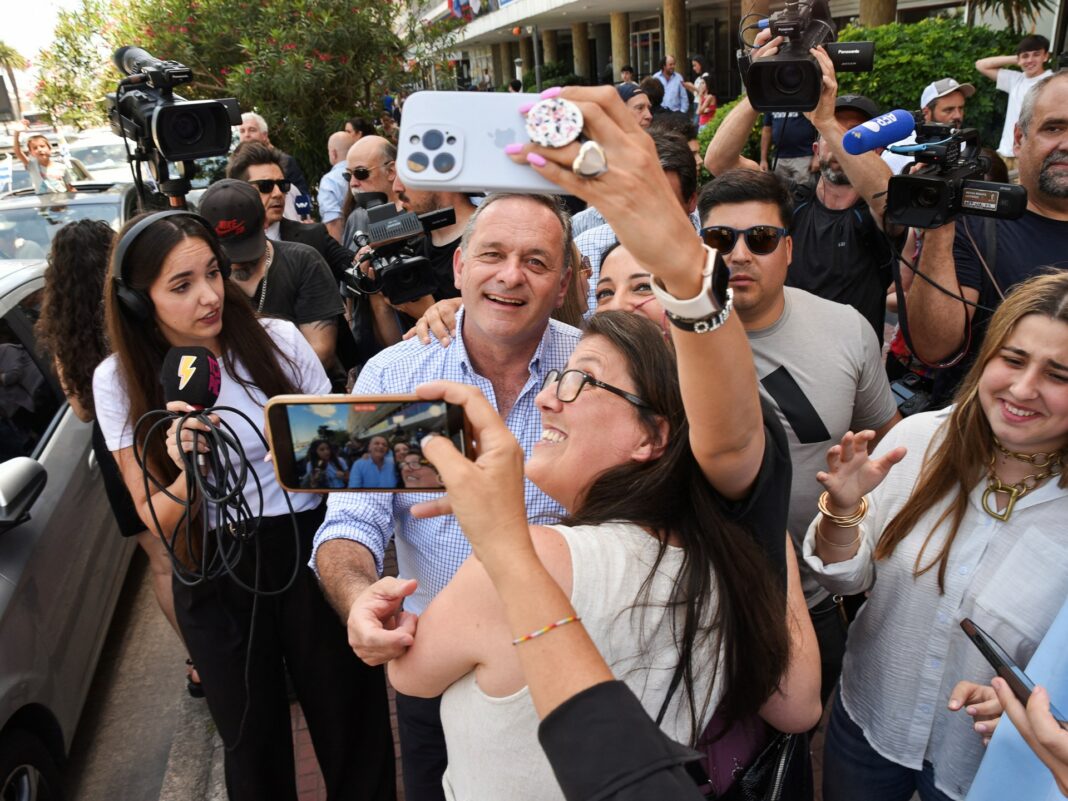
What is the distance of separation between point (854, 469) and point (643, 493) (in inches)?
28.7

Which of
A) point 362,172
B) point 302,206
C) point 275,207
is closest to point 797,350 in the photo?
point 275,207

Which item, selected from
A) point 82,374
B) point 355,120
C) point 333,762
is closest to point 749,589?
point 333,762

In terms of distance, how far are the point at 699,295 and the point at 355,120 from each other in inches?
308

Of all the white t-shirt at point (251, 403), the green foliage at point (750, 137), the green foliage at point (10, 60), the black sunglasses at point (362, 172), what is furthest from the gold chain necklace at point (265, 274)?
the green foliage at point (10, 60)

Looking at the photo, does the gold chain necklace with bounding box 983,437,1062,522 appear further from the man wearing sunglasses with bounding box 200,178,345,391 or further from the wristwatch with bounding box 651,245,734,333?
the man wearing sunglasses with bounding box 200,178,345,391

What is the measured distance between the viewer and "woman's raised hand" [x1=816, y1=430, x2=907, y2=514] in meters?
1.93

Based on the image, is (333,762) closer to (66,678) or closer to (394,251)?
(66,678)

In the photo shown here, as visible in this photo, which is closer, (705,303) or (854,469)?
(705,303)

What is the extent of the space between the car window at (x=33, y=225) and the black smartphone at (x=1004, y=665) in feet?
17.5

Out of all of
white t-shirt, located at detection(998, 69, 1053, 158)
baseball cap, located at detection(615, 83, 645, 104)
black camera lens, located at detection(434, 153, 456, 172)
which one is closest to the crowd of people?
black camera lens, located at detection(434, 153, 456, 172)

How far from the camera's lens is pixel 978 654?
190 cm

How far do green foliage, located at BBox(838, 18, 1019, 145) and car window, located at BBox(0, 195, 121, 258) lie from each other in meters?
6.40

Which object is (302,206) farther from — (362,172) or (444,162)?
(444,162)

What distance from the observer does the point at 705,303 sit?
3.62 ft
